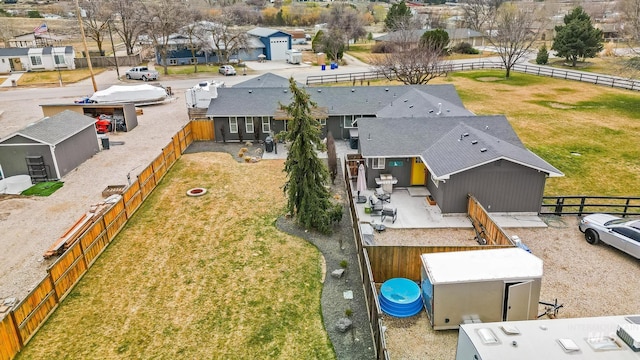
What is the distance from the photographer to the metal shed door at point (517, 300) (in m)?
12.1

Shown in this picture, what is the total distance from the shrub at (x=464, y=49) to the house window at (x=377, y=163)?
60.5 meters

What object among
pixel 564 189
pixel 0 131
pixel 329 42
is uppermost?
pixel 329 42

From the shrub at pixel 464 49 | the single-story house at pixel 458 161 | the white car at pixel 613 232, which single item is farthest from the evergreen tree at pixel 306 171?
the shrub at pixel 464 49

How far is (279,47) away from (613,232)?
59.3 m

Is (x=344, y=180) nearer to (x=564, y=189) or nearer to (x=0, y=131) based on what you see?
(x=564, y=189)

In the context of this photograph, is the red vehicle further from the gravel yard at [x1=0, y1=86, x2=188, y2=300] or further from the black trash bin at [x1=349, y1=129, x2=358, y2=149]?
the black trash bin at [x1=349, y1=129, x2=358, y2=149]

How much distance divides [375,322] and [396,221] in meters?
7.72

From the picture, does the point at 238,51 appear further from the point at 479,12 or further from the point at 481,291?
the point at 479,12

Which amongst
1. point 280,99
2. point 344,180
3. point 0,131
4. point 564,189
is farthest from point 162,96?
point 564,189

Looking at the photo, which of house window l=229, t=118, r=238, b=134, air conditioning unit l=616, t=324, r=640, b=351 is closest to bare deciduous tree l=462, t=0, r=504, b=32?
house window l=229, t=118, r=238, b=134

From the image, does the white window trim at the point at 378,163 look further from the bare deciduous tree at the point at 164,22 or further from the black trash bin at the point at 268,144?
the bare deciduous tree at the point at 164,22

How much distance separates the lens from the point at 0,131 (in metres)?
32.8

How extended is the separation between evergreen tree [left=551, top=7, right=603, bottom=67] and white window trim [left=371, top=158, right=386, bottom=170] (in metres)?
50.9

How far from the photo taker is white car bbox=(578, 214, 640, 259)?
15.7m
